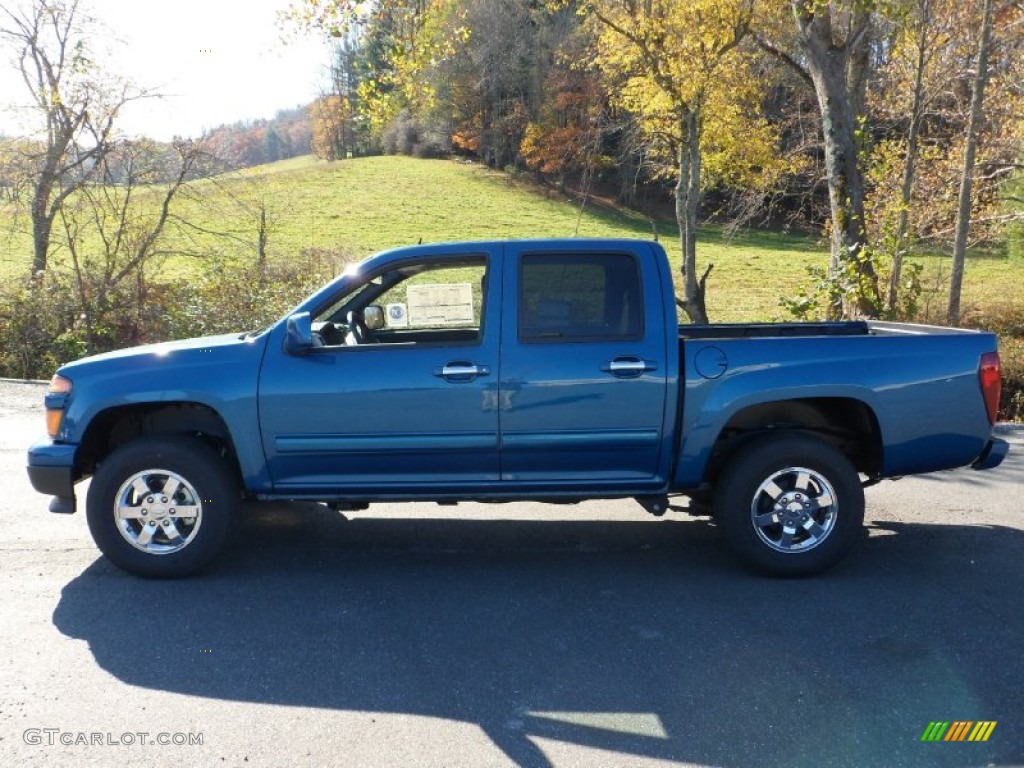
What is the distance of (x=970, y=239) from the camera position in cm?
1941

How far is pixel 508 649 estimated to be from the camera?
13.8ft

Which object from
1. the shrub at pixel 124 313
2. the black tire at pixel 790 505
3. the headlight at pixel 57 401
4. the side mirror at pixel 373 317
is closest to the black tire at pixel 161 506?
the headlight at pixel 57 401

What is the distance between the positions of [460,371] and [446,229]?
35.1 metres

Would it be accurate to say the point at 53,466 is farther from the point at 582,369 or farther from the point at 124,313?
the point at 124,313

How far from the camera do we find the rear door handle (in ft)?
16.2

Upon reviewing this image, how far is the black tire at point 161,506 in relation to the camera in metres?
4.96

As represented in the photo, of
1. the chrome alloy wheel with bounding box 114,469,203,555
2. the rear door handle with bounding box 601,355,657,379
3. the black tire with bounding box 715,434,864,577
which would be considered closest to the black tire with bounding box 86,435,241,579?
the chrome alloy wheel with bounding box 114,469,203,555

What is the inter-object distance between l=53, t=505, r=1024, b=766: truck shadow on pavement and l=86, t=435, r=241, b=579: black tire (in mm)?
162

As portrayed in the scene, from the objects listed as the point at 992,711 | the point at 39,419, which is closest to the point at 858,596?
the point at 992,711

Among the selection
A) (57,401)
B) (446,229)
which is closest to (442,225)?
(446,229)

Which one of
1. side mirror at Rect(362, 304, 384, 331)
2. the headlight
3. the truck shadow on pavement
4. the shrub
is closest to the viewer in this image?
the truck shadow on pavement

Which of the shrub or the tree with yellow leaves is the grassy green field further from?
the tree with yellow leaves

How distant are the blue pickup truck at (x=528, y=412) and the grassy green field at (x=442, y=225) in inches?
389

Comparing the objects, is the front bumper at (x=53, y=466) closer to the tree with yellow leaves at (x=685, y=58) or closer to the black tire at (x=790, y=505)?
the black tire at (x=790, y=505)
